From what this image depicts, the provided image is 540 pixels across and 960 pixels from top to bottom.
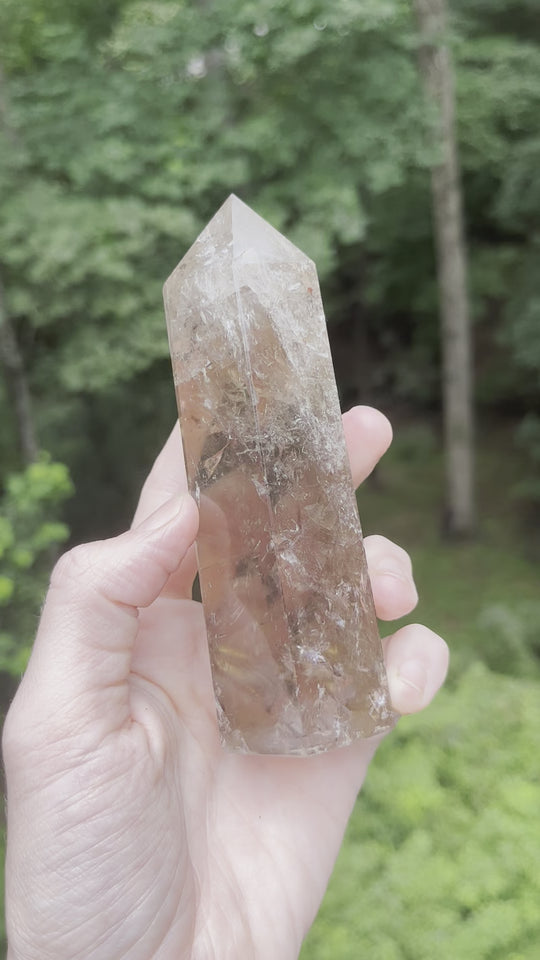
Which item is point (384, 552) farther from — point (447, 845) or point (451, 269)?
point (451, 269)

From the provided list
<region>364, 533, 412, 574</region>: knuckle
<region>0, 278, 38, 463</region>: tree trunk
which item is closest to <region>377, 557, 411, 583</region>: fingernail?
<region>364, 533, 412, 574</region>: knuckle

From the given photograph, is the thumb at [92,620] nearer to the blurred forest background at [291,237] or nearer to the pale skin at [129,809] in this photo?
the pale skin at [129,809]

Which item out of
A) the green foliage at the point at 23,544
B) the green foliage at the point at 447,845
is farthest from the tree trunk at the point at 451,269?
the green foliage at the point at 447,845

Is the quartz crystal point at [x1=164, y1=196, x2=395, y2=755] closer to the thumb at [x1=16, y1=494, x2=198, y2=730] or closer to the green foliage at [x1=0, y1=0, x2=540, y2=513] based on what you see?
the thumb at [x1=16, y1=494, x2=198, y2=730]

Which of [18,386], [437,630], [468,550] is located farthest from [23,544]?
[468,550]

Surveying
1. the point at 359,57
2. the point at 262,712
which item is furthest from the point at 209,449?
the point at 359,57
